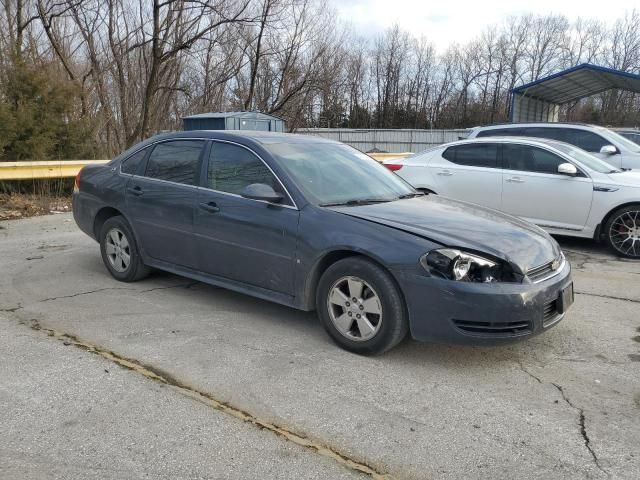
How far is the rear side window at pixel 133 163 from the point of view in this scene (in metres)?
5.57

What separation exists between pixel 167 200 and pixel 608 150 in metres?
8.55

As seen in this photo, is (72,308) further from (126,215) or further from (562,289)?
(562,289)

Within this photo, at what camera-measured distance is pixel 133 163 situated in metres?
5.62

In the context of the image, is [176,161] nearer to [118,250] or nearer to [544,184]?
[118,250]

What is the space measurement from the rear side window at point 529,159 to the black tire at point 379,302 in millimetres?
4971

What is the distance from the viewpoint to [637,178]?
24.1ft

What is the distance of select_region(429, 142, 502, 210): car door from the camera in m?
8.16

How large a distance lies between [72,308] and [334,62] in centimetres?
2693

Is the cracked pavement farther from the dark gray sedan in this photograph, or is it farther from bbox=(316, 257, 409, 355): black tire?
the dark gray sedan

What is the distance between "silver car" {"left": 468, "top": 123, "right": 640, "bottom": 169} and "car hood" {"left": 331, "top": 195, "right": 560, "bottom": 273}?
6.43m

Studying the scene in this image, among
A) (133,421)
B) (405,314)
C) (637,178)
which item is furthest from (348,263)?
(637,178)

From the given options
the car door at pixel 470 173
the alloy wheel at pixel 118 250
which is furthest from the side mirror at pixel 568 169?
the alloy wheel at pixel 118 250

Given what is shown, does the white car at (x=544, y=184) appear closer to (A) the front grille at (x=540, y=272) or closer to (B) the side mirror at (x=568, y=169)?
(B) the side mirror at (x=568, y=169)

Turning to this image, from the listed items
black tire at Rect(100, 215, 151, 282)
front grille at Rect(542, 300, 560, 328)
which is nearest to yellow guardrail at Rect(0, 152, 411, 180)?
black tire at Rect(100, 215, 151, 282)
